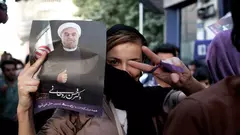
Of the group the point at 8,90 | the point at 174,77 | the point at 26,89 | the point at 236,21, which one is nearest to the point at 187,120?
the point at 236,21

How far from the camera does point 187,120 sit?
4.41ft

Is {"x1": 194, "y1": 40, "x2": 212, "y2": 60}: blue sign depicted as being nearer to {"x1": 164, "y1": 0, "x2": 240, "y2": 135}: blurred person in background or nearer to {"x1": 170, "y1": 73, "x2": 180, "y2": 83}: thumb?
{"x1": 170, "y1": 73, "x2": 180, "y2": 83}: thumb

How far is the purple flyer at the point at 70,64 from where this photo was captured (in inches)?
71.2

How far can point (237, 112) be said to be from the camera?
134 cm

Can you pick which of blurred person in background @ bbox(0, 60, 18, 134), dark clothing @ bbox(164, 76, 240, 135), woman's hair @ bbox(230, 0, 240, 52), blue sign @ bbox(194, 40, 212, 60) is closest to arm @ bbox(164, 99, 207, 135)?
dark clothing @ bbox(164, 76, 240, 135)

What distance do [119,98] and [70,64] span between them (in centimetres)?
28

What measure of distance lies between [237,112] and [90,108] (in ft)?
2.16

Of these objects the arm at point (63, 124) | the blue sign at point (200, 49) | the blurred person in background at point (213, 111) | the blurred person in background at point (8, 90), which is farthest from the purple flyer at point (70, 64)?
the blue sign at point (200, 49)

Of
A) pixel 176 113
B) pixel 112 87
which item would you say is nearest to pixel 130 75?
pixel 112 87

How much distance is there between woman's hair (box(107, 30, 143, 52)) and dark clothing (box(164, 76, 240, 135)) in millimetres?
726

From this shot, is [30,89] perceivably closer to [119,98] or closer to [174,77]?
[119,98]

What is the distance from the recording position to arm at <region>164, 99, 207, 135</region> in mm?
1324

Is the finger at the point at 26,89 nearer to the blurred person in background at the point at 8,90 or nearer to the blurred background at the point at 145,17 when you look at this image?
the blurred background at the point at 145,17

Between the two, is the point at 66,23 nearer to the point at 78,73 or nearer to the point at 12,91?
the point at 78,73
